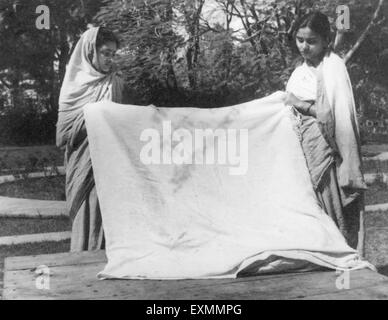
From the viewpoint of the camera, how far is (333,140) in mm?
3496

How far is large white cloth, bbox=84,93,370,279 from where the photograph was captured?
108 inches

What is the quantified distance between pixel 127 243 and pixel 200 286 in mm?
546

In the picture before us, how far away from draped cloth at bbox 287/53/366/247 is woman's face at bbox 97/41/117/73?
1.37 meters

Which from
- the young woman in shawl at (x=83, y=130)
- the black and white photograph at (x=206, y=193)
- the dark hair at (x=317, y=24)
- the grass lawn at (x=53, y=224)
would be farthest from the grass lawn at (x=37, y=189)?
the dark hair at (x=317, y=24)

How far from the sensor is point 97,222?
4.01 metres

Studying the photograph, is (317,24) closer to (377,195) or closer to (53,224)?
(53,224)

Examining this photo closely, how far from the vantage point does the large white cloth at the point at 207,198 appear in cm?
276

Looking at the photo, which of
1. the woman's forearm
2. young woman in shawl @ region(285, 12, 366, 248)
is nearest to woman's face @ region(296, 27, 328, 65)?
young woman in shawl @ region(285, 12, 366, 248)

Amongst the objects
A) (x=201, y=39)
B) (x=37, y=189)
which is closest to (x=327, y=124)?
(x=201, y=39)

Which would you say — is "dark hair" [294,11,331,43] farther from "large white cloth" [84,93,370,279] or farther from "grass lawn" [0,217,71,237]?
"grass lawn" [0,217,71,237]

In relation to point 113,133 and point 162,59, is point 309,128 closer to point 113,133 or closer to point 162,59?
point 113,133

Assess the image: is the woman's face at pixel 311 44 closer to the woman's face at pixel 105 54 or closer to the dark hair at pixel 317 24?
the dark hair at pixel 317 24

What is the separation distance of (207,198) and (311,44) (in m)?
1.15

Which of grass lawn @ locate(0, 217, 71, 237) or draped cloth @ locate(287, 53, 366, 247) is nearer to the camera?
draped cloth @ locate(287, 53, 366, 247)
